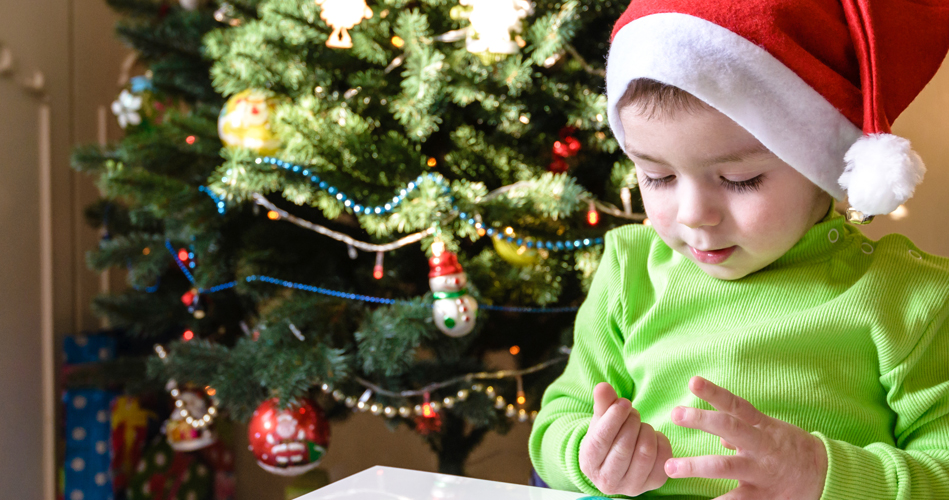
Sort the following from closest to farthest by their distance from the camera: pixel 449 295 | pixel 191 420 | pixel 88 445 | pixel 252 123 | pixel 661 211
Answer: pixel 661 211 → pixel 449 295 → pixel 252 123 → pixel 191 420 → pixel 88 445

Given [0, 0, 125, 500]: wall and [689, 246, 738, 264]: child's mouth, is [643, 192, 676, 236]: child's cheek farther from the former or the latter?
[0, 0, 125, 500]: wall

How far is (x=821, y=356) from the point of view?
0.60 meters

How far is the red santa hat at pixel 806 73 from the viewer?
511mm

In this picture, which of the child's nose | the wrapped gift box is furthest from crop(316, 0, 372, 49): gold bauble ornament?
the wrapped gift box

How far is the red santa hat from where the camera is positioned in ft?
1.68

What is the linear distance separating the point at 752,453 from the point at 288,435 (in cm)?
82

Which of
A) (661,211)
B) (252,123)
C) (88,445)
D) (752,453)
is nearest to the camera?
(752,453)

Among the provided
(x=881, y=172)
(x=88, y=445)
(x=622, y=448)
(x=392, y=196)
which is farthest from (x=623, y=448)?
(x=88, y=445)

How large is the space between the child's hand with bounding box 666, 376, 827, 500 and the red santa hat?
0.17 m

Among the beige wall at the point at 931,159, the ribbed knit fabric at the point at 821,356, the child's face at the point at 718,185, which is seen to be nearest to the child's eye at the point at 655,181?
the child's face at the point at 718,185

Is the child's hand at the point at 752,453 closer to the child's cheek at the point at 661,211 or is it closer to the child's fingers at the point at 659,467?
the child's fingers at the point at 659,467

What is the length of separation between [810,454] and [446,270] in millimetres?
598

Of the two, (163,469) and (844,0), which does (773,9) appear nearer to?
(844,0)

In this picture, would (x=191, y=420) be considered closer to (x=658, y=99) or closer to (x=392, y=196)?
(x=392, y=196)
